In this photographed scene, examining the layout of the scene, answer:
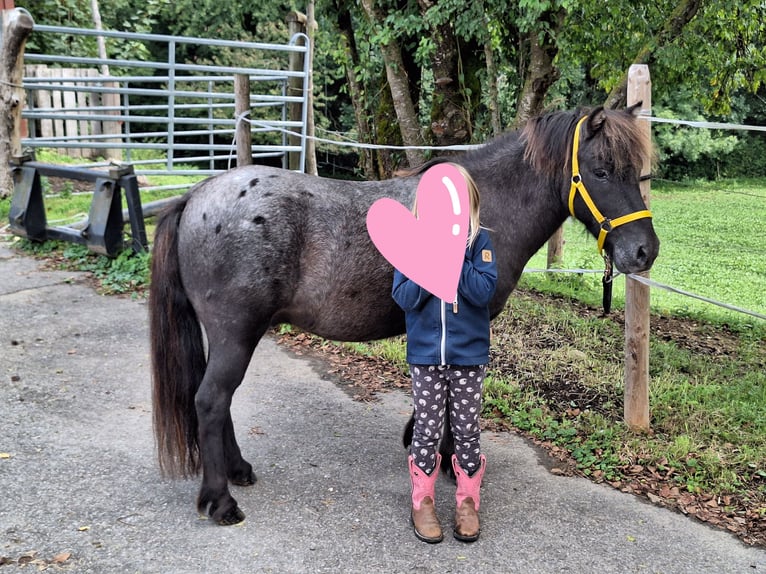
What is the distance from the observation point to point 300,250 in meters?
3.34

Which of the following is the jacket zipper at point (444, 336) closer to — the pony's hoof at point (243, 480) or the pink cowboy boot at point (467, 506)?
the pink cowboy boot at point (467, 506)

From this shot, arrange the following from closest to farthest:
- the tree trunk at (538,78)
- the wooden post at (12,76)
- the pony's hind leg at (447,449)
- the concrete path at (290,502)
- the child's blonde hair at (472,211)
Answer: the concrete path at (290,502) < the child's blonde hair at (472,211) < the pony's hind leg at (447,449) < the tree trunk at (538,78) < the wooden post at (12,76)

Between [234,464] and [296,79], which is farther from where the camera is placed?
[296,79]

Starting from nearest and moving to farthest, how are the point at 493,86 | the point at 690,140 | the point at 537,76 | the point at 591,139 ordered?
1. the point at 591,139
2. the point at 537,76
3. the point at 493,86
4. the point at 690,140

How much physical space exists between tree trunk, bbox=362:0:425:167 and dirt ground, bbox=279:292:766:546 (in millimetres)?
1991

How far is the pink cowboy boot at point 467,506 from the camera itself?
123 inches

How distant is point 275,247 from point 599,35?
4.22m

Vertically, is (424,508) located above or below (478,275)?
below

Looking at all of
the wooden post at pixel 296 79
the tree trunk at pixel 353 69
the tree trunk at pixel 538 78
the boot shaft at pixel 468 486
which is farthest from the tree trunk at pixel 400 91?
the boot shaft at pixel 468 486

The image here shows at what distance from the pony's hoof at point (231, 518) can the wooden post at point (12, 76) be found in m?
6.91

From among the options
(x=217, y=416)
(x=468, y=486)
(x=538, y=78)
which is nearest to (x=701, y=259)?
(x=538, y=78)

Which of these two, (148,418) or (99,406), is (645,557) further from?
(99,406)

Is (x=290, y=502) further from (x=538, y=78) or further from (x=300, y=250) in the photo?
(x=538, y=78)
